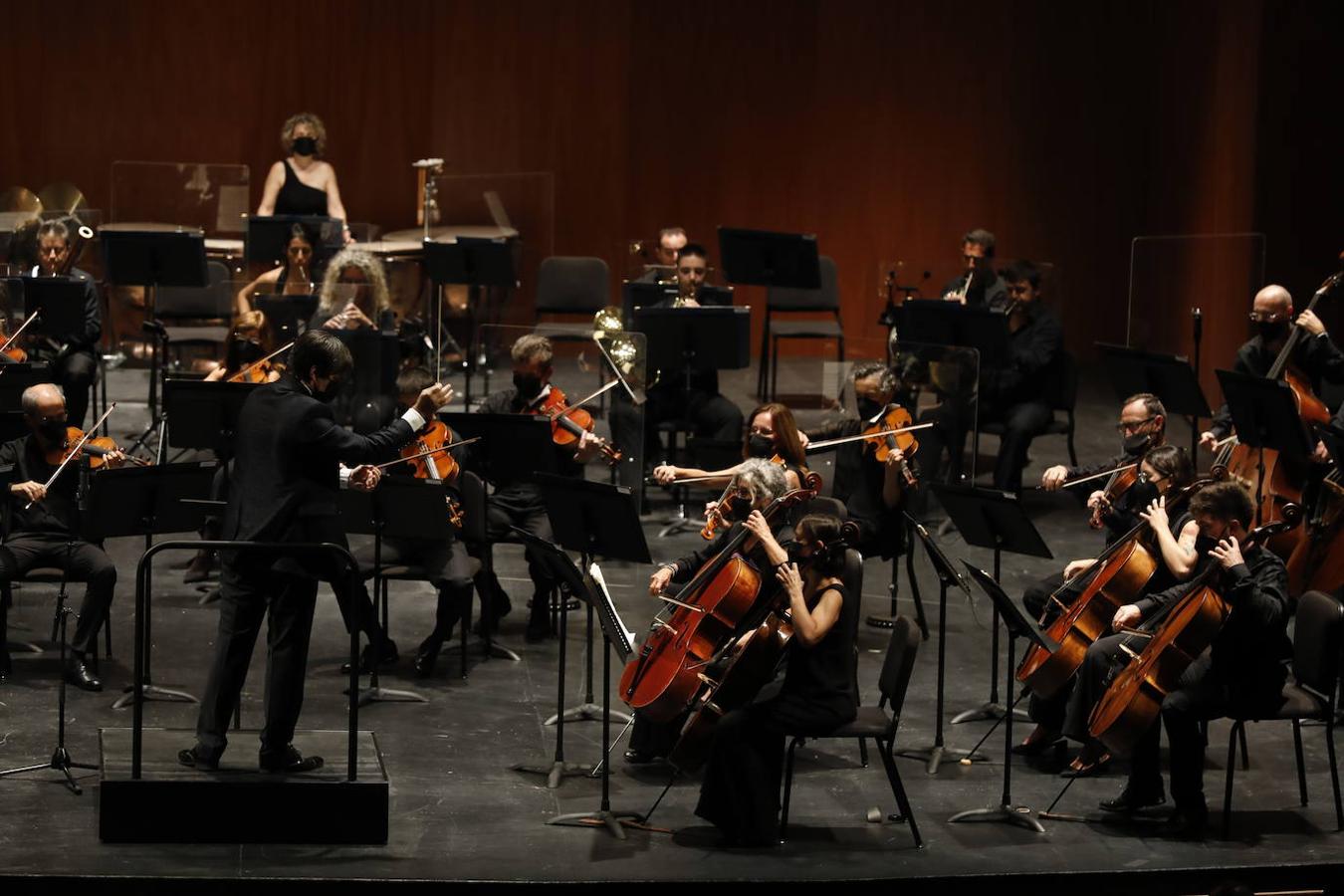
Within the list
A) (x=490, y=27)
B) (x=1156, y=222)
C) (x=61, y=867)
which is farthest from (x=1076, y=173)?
(x=61, y=867)

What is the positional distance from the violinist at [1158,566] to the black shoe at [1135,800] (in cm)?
27

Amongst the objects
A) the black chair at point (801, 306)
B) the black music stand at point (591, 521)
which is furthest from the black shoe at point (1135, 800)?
the black chair at point (801, 306)

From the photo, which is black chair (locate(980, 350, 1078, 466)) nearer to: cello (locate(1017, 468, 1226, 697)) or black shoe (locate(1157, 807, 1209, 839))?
cello (locate(1017, 468, 1226, 697))

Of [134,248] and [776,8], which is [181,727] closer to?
[134,248]

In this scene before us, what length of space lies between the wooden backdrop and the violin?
15.3 ft

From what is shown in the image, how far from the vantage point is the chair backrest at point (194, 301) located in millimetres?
10336

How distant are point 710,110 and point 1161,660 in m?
7.61

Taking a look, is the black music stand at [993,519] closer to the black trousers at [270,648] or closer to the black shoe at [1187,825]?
the black shoe at [1187,825]

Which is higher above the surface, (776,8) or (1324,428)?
(776,8)

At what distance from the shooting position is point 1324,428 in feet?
24.4

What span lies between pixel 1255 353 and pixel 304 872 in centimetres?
460

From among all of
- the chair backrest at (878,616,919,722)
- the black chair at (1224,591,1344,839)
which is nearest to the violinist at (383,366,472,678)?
the chair backrest at (878,616,919,722)

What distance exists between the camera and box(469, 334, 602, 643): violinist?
7531mm

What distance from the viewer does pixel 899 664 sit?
224 inches
